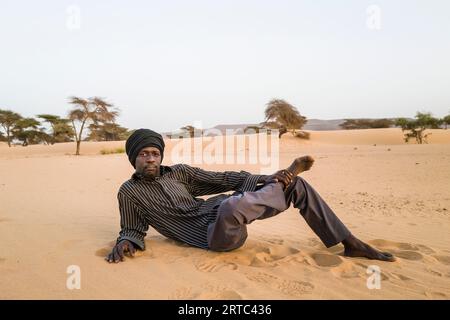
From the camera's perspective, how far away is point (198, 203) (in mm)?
3426

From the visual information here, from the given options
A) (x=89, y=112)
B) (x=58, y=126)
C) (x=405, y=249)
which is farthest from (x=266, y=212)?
(x=58, y=126)

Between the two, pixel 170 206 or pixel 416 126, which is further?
pixel 416 126

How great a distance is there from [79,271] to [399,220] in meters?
4.18

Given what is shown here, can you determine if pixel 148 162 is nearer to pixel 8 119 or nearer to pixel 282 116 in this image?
pixel 282 116

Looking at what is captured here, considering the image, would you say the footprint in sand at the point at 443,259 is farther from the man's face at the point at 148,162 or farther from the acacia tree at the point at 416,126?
the acacia tree at the point at 416,126

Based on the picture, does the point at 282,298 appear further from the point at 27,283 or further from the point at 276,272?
the point at 27,283

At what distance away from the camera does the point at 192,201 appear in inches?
134

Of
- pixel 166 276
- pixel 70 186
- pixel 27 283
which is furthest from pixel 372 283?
pixel 70 186

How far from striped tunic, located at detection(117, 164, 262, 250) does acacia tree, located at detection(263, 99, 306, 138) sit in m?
28.6

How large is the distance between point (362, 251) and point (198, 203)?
1450mm

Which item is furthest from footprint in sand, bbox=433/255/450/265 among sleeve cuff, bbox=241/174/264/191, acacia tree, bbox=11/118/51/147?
acacia tree, bbox=11/118/51/147

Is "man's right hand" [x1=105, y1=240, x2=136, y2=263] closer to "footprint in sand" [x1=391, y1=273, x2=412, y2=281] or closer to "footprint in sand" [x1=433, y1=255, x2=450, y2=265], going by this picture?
"footprint in sand" [x1=391, y1=273, x2=412, y2=281]

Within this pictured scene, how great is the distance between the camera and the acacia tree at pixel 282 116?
31411 mm
